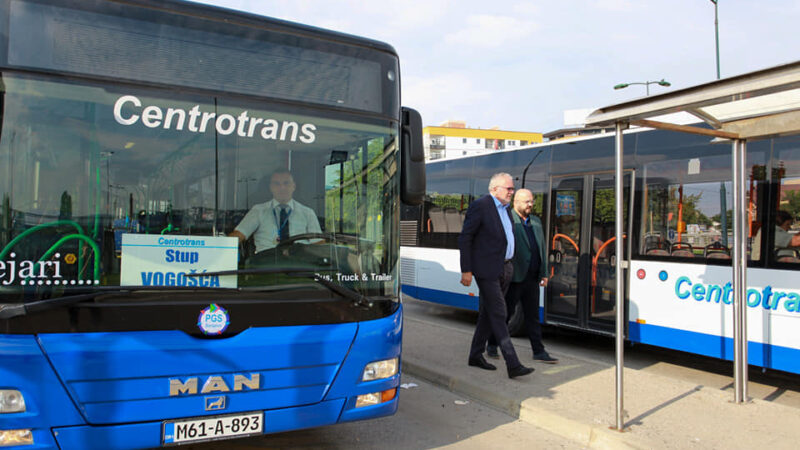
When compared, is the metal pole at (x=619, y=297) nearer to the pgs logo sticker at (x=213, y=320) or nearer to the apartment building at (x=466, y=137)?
the pgs logo sticker at (x=213, y=320)

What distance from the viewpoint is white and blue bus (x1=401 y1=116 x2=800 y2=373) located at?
646cm

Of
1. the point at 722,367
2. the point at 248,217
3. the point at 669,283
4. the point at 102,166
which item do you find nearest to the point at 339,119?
the point at 248,217

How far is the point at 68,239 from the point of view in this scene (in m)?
3.33

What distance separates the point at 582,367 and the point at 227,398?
452 centimetres

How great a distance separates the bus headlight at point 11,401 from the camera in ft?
10.3

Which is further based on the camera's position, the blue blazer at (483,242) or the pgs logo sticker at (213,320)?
the blue blazer at (483,242)

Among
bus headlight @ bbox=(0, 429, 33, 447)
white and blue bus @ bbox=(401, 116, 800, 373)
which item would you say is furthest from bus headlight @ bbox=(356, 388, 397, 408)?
white and blue bus @ bbox=(401, 116, 800, 373)

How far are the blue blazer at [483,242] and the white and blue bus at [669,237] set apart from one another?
2290mm

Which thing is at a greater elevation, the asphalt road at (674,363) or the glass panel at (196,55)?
the glass panel at (196,55)

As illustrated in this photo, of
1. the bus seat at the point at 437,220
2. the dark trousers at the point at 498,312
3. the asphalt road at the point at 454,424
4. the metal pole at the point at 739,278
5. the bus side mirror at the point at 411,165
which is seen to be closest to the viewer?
the bus side mirror at the point at 411,165

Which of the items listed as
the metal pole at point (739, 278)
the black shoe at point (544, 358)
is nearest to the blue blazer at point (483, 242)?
the black shoe at point (544, 358)

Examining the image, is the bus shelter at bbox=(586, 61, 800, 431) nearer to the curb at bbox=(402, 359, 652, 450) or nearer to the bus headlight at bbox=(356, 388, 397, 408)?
the curb at bbox=(402, 359, 652, 450)

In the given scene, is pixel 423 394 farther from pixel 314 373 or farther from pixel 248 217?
pixel 248 217

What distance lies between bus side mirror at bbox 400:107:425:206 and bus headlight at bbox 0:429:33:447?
2571mm
